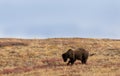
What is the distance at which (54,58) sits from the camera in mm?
48562

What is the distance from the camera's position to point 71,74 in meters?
31.7

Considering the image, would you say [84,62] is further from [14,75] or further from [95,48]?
[95,48]

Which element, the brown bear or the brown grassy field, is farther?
the brown bear

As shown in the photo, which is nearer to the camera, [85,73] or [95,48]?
[85,73]

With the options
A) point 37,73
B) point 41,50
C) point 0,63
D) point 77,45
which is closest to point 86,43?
point 77,45

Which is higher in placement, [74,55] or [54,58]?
[74,55]

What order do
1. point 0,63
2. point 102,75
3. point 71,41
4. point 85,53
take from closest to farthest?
point 102,75 < point 85,53 < point 0,63 < point 71,41

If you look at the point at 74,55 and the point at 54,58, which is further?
the point at 54,58

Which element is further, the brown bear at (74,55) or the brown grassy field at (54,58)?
the brown bear at (74,55)

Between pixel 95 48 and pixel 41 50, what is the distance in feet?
26.3

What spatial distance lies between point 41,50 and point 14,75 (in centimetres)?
2480

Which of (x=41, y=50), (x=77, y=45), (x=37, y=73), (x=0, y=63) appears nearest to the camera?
(x=37, y=73)

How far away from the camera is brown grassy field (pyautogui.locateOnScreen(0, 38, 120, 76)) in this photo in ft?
111

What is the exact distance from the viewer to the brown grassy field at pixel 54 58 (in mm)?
33812
